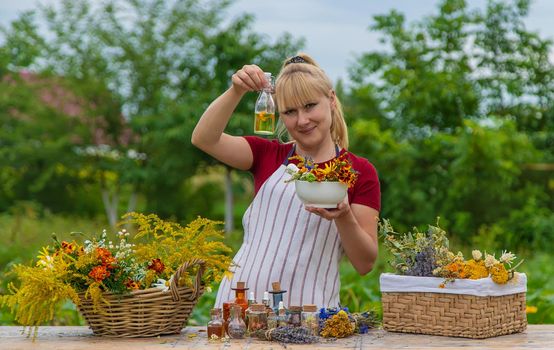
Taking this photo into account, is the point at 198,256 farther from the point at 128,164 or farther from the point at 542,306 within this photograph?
the point at 128,164

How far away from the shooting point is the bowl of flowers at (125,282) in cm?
326

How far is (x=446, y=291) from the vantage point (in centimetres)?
330

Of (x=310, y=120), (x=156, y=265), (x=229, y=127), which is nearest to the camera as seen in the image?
(x=156, y=265)

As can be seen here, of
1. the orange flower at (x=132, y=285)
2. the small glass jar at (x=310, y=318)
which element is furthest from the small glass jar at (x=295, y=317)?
the orange flower at (x=132, y=285)

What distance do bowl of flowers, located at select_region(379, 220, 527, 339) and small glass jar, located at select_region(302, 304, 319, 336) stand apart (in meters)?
0.31

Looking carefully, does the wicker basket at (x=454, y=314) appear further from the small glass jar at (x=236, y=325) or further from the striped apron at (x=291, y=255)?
the small glass jar at (x=236, y=325)

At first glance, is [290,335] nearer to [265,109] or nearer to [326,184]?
[326,184]

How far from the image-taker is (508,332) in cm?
343

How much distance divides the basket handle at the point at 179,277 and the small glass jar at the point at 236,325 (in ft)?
0.58

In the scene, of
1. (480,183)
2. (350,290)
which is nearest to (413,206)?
(480,183)

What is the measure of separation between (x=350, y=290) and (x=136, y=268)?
3.84 m

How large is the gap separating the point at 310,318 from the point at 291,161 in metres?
0.78

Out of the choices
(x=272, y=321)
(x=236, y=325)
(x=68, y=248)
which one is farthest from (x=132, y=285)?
(x=272, y=321)

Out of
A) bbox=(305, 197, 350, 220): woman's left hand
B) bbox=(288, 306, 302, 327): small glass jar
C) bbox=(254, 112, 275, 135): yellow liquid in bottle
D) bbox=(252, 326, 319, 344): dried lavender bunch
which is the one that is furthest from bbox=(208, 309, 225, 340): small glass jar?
bbox=(254, 112, 275, 135): yellow liquid in bottle
